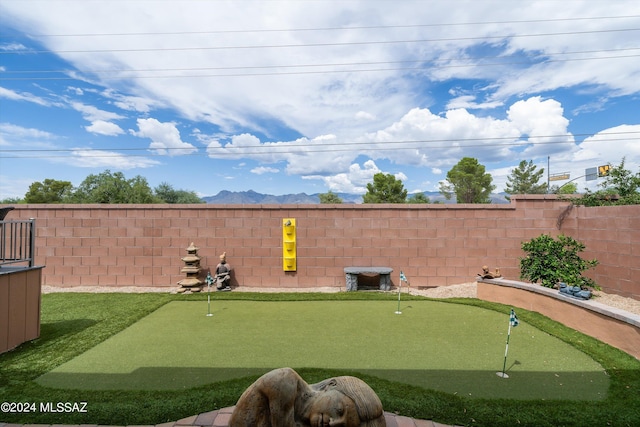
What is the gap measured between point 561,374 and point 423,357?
153 cm

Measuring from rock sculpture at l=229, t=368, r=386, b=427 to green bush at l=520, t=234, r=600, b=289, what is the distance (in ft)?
20.1

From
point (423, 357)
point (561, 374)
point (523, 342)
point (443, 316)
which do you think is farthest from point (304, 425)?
point (443, 316)

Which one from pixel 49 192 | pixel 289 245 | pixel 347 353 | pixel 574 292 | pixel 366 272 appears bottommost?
pixel 347 353

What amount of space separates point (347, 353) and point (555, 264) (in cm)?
521

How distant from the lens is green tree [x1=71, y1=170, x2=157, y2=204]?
3728 centimetres

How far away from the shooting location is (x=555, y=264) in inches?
252

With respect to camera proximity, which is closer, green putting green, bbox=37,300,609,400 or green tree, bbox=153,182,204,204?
green putting green, bbox=37,300,609,400

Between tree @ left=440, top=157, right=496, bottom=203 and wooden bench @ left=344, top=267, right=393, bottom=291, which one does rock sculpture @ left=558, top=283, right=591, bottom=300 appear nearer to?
wooden bench @ left=344, top=267, right=393, bottom=291

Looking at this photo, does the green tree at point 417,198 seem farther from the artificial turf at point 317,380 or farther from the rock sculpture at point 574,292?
the artificial turf at point 317,380

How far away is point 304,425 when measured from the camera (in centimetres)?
192

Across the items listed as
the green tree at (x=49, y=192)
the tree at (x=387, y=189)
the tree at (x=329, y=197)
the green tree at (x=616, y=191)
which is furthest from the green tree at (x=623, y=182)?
the green tree at (x=49, y=192)

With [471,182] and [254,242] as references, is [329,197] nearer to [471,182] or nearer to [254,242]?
A: [471,182]

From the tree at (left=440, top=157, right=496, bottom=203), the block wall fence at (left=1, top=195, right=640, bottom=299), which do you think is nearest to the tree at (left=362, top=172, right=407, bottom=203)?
the tree at (left=440, top=157, right=496, bottom=203)

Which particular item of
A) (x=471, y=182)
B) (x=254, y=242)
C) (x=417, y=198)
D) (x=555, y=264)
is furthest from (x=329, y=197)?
(x=555, y=264)
